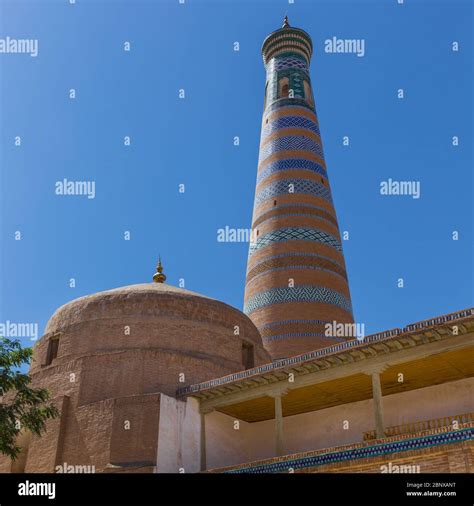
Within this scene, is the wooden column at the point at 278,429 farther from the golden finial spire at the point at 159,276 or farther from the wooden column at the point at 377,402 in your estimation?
the golden finial spire at the point at 159,276

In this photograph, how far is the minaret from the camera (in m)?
19.3

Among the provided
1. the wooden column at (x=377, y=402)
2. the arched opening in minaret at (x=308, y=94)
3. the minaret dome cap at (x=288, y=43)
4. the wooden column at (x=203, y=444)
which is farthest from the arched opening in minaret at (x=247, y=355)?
the minaret dome cap at (x=288, y=43)

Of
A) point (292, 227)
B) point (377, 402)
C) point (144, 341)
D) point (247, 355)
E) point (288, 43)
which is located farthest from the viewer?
point (288, 43)

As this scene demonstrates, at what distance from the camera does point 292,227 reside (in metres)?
20.8

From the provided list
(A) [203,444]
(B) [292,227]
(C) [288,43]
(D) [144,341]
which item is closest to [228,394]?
(A) [203,444]

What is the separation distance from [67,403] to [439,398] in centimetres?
675

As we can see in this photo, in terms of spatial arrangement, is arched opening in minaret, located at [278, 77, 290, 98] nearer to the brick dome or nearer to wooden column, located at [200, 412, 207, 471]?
the brick dome

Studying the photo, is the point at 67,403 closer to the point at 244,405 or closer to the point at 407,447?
the point at 244,405

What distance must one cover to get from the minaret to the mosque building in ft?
11.2

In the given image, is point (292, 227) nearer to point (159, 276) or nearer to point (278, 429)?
point (159, 276)

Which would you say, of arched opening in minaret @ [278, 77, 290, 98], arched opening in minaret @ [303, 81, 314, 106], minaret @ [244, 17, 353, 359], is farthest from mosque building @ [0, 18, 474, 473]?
arched opening in minaret @ [303, 81, 314, 106]

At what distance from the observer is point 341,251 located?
21328mm

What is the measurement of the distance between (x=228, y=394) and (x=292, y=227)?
883 cm
